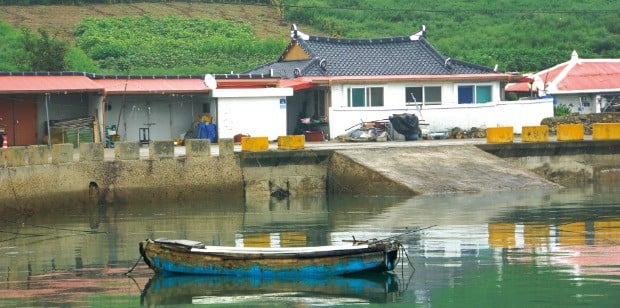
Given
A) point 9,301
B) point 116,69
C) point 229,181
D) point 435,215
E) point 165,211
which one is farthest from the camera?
point 116,69

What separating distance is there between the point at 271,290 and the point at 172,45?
53759 mm

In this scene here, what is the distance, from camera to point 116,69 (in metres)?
71.5

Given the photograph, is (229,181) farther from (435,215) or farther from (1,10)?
(1,10)

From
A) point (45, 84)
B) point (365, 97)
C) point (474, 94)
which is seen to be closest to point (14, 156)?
point (45, 84)

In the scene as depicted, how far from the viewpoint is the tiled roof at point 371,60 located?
5409 centimetres

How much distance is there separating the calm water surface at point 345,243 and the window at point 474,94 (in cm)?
1255

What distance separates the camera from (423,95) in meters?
54.1

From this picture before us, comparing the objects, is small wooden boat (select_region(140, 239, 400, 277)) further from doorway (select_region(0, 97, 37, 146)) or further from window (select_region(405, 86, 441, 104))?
window (select_region(405, 86, 441, 104))

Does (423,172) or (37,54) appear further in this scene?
(37,54)

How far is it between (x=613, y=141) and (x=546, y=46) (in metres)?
37.1

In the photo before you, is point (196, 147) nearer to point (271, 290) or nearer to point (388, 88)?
point (388, 88)

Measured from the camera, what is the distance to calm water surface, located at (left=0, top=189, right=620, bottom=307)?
2497 centimetres

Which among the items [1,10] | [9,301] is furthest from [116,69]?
[9,301]

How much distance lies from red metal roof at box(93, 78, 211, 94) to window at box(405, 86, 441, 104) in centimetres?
902
